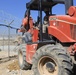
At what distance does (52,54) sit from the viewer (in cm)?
746

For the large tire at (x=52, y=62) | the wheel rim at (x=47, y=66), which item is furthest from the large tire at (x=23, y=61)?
the wheel rim at (x=47, y=66)

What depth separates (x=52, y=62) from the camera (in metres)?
7.74

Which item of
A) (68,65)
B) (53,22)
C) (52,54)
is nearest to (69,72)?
(68,65)

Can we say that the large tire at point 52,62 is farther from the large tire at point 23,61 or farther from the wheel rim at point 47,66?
the large tire at point 23,61

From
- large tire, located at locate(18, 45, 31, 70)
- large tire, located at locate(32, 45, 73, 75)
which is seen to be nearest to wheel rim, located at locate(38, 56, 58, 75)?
large tire, located at locate(32, 45, 73, 75)

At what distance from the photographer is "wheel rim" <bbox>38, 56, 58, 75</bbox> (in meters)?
7.59

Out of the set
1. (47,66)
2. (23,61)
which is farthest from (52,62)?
(23,61)

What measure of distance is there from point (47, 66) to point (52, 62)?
0.20 metres

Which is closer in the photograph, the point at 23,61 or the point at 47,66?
the point at 47,66

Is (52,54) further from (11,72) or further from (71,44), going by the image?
(11,72)

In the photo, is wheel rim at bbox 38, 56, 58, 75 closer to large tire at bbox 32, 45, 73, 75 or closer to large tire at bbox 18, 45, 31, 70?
large tire at bbox 32, 45, 73, 75

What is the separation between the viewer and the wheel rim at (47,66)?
24.9ft

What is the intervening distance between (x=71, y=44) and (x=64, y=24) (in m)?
0.67

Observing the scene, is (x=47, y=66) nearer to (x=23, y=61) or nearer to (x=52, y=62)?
(x=52, y=62)
